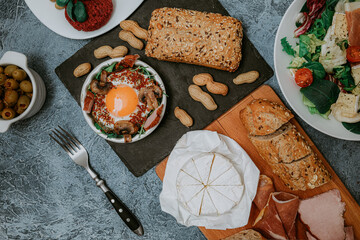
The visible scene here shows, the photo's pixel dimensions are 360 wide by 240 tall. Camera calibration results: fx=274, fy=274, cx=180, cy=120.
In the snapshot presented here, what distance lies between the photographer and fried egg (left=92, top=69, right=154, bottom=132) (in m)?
2.06

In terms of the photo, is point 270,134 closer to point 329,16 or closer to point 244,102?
point 244,102

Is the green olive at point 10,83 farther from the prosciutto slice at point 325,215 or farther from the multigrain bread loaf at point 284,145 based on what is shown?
the prosciutto slice at point 325,215

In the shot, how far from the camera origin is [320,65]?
183cm

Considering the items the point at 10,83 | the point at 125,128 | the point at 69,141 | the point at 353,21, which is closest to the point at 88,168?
the point at 69,141

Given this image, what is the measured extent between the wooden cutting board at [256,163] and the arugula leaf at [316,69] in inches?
12.5

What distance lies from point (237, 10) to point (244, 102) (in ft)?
2.40

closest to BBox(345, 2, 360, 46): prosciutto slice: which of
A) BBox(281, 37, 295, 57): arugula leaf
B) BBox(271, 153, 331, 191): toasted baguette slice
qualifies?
BBox(281, 37, 295, 57): arugula leaf

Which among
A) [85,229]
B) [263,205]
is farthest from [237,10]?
[85,229]

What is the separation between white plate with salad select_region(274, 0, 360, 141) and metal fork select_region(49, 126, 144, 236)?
150 cm

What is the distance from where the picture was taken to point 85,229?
7.57 ft

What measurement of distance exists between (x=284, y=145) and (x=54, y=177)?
6.13 ft

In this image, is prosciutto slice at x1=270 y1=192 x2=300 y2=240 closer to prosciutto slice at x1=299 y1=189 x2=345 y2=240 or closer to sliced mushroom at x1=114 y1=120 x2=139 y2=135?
prosciutto slice at x1=299 y1=189 x2=345 y2=240

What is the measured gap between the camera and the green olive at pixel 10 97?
1.99 meters

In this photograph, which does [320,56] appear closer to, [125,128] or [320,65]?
[320,65]
